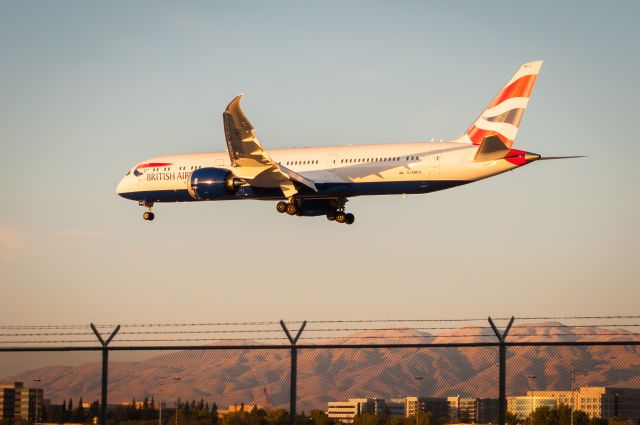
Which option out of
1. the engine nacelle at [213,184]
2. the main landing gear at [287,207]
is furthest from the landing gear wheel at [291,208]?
the engine nacelle at [213,184]

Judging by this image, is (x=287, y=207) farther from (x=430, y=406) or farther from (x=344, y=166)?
(x=430, y=406)

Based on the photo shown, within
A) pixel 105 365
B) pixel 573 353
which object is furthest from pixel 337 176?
pixel 573 353

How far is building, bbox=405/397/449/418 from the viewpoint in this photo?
19.3 m

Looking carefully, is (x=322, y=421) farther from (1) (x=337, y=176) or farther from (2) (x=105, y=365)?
(1) (x=337, y=176)

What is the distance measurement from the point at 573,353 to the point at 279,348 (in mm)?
5594

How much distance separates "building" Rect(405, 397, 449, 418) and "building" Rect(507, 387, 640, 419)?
1.44 meters

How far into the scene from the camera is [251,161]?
145ft

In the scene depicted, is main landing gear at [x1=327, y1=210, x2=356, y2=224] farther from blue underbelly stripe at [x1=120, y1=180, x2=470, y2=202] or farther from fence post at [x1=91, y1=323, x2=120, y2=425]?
fence post at [x1=91, y1=323, x2=120, y2=425]

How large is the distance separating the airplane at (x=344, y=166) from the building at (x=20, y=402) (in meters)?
18.8

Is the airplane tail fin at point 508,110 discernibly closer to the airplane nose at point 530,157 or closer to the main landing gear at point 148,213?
the airplane nose at point 530,157

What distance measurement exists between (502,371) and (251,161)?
25662 millimetres

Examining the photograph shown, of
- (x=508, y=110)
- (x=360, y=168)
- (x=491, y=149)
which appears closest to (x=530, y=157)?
(x=491, y=149)

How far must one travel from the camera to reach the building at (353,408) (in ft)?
64.8

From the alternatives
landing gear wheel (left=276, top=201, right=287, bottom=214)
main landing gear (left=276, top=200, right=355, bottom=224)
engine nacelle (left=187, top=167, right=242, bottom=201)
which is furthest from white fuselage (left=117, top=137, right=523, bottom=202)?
main landing gear (left=276, top=200, right=355, bottom=224)
